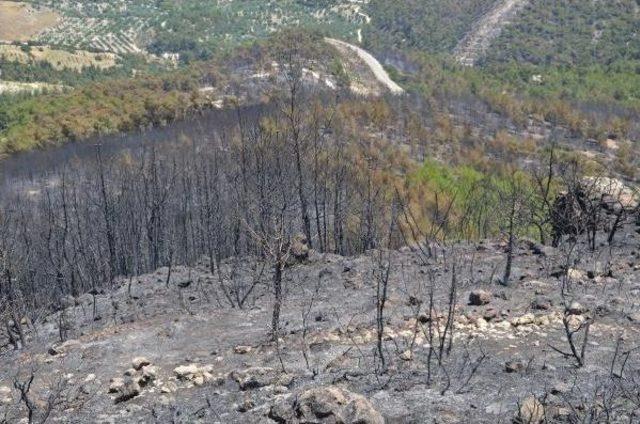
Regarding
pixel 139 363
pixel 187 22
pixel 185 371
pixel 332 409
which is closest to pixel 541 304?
pixel 332 409

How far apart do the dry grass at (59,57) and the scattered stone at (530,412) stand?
119 m

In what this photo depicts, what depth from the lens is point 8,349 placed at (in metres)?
23.8

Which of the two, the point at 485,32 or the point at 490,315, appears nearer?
the point at 490,315

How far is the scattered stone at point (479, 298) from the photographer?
19781mm

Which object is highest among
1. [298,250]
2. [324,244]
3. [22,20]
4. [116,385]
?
[22,20]

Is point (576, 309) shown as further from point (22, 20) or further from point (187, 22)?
point (22, 20)

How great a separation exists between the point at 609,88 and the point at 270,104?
157ft

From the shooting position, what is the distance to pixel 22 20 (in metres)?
171

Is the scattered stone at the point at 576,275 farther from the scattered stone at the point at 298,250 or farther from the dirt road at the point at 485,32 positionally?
the dirt road at the point at 485,32

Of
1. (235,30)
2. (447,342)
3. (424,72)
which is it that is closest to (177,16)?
(235,30)

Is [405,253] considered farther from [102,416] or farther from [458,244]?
[102,416]

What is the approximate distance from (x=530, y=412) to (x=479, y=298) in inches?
273

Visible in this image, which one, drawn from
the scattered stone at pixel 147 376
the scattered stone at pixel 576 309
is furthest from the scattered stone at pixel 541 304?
the scattered stone at pixel 147 376

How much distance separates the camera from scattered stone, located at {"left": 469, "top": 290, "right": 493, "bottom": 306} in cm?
1978
